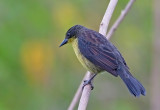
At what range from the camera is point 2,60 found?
20.4 feet

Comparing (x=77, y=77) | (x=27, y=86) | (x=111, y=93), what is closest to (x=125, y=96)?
(x=111, y=93)

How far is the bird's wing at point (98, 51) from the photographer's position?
226 inches

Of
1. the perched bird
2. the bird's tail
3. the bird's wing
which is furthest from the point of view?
the bird's wing

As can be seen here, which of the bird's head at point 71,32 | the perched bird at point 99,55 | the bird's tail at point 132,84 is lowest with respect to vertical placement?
the bird's tail at point 132,84

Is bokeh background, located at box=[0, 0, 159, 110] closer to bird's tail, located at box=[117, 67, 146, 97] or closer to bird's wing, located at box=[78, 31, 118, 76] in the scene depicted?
bird's wing, located at box=[78, 31, 118, 76]

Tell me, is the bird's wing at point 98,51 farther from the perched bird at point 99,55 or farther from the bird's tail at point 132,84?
the bird's tail at point 132,84

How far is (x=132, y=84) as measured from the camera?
18.1 feet

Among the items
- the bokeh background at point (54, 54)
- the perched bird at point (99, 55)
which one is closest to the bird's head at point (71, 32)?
the perched bird at point (99, 55)

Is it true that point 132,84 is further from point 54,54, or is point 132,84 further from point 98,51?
point 54,54

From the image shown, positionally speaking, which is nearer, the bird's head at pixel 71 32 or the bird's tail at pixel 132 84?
the bird's tail at pixel 132 84

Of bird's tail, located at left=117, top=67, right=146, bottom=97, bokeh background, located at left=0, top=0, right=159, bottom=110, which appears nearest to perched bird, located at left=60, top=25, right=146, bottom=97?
bird's tail, located at left=117, top=67, right=146, bottom=97

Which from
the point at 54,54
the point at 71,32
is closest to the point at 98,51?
the point at 71,32

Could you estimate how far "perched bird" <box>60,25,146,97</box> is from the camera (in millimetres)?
5621

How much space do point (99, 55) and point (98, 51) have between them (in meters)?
0.08
